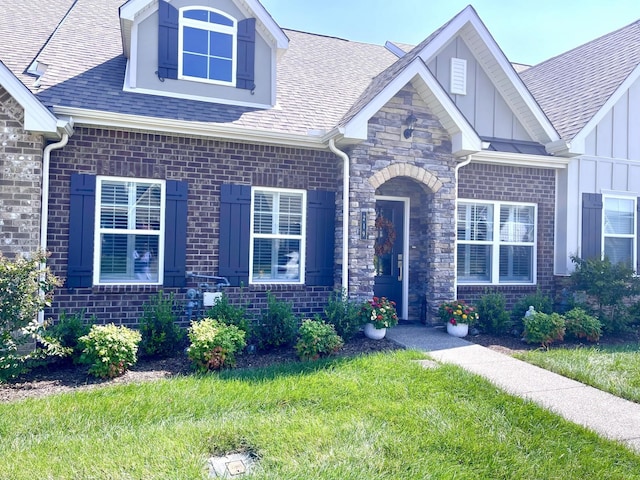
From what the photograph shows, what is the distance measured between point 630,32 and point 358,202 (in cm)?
858

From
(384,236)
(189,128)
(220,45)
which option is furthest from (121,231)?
(384,236)

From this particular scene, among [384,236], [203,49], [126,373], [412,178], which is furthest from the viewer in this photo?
[384,236]

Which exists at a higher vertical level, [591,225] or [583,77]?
[583,77]

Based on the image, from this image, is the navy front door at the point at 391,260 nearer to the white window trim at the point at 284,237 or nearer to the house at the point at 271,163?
the house at the point at 271,163

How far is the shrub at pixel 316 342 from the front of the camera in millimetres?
6328

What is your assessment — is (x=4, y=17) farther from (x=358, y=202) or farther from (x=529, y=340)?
(x=529, y=340)

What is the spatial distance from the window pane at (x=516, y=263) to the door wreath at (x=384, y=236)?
2.16 m

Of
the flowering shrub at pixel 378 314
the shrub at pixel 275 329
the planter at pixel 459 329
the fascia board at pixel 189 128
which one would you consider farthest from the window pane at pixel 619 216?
the shrub at pixel 275 329

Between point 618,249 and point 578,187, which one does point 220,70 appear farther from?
point 618,249

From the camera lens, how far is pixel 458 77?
31.3ft

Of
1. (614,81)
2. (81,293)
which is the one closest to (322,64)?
(614,81)

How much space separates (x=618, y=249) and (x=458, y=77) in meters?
4.71

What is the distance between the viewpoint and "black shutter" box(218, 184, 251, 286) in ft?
25.2

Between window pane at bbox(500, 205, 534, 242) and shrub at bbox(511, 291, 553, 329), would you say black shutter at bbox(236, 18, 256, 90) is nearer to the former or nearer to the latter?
window pane at bbox(500, 205, 534, 242)
